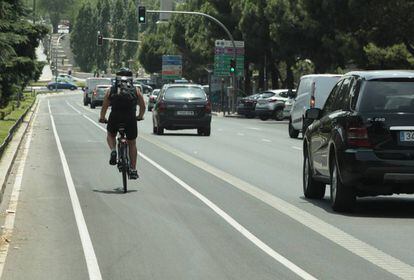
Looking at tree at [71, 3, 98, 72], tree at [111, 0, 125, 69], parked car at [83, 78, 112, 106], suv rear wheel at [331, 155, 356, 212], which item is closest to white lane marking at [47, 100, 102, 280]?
suv rear wheel at [331, 155, 356, 212]

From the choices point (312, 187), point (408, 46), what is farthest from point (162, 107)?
point (312, 187)

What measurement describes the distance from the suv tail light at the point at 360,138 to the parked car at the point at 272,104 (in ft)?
138

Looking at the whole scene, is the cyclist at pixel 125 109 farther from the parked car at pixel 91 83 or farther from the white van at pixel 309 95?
the parked car at pixel 91 83

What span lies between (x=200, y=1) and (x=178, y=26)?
28.8 feet

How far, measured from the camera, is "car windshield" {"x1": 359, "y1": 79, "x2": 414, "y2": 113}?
13477mm

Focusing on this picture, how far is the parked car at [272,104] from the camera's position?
55938 millimetres

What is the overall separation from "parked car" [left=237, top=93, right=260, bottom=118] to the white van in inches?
986

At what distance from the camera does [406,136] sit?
13273 millimetres

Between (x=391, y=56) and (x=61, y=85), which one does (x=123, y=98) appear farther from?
(x=61, y=85)

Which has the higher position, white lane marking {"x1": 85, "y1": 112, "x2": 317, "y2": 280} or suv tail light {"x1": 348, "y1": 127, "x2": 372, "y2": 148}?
suv tail light {"x1": 348, "y1": 127, "x2": 372, "y2": 148}

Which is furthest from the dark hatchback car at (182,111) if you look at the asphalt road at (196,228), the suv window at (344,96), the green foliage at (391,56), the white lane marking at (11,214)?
the suv window at (344,96)

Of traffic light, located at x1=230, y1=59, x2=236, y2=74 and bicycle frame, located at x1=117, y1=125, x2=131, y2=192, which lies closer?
bicycle frame, located at x1=117, y1=125, x2=131, y2=192

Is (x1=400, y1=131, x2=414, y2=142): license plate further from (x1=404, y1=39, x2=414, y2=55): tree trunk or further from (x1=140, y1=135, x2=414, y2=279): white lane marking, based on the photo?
(x1=404, y1=39, x2=414, y2=55): tree trunk

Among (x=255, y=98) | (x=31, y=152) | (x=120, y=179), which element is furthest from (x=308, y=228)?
(x=255, y=98)
